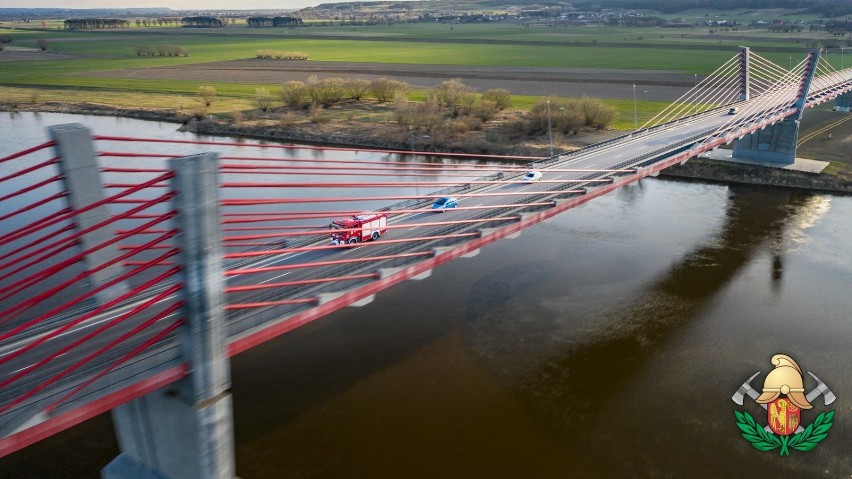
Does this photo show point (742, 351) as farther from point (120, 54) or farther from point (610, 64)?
point (120, 54)

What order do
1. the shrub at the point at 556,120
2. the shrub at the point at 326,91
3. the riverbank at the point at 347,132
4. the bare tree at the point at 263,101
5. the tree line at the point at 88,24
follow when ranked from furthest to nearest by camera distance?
the tree line at the point at 88,24 → the shrub at the point at 326,91 → the bare tree at the point at 263,101 → the shrub at the point at 556,120 → the riverbank at the point at 347,132

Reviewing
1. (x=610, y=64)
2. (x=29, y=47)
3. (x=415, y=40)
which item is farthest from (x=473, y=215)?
(x=29, y=47)

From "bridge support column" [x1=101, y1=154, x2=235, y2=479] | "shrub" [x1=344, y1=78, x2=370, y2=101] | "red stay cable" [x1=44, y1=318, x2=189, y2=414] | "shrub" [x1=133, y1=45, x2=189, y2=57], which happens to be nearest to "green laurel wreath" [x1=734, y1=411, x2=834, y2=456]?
"bridge support column" [x1=101, y1=154, x2=235, y2=479]

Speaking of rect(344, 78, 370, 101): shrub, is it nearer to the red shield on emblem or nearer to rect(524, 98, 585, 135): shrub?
rect(524, 98, 585, 135): shrub

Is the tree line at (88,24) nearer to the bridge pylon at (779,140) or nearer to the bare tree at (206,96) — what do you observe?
the bare tree at (206,96)

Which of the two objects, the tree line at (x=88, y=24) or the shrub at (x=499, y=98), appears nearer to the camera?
the shrub at (x=499, y=98)

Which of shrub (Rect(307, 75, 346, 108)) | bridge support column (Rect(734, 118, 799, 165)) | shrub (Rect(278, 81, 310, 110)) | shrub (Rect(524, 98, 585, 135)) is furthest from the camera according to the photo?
shrub (Rect(307, 75, 346, 108))

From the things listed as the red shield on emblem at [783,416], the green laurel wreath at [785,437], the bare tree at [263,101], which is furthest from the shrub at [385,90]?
the green laurel wreath at [785,437]

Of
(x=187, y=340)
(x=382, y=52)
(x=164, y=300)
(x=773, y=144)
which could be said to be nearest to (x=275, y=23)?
(x=382, y=52)
